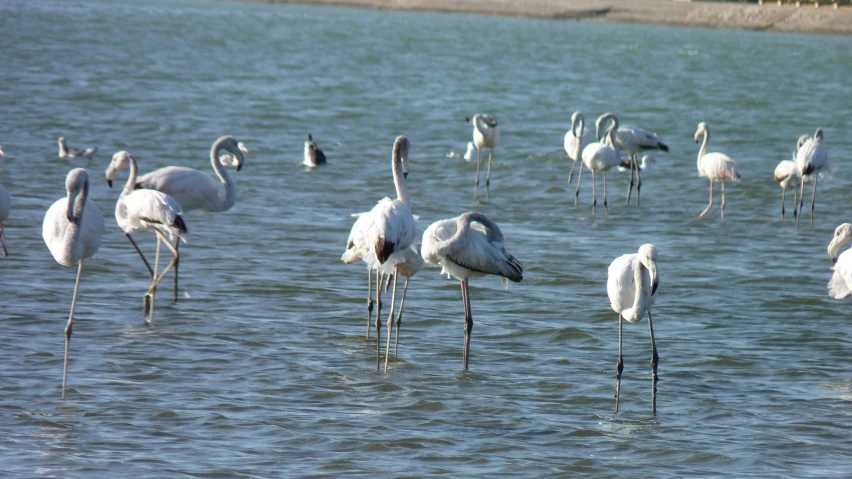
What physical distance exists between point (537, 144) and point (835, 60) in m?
26.1

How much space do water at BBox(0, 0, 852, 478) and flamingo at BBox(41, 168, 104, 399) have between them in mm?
711

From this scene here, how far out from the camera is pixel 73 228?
6.51m

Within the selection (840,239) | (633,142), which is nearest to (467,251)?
(840,239)

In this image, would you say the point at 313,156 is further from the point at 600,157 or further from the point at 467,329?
the point at 467,329

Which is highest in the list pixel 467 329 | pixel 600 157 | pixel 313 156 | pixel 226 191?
pixel 600 157

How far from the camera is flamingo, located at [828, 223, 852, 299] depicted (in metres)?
7.57

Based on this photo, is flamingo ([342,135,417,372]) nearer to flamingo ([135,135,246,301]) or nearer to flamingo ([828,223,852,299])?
flamingo ([135,135,246,301])

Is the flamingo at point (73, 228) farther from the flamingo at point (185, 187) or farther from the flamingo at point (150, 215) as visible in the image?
the flamingo at point (185, 187)

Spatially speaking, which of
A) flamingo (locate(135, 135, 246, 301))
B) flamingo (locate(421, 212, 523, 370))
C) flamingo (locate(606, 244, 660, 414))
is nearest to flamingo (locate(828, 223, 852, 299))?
flamingo (locate(606, 244, 660, 414))

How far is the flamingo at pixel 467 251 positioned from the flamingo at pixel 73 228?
6.72 ft

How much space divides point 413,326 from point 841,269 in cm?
302

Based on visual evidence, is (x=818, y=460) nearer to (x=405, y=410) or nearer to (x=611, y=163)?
(x=405, y=410)

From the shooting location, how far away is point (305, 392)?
6809 millimetres

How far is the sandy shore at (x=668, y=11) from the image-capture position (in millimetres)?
57188
